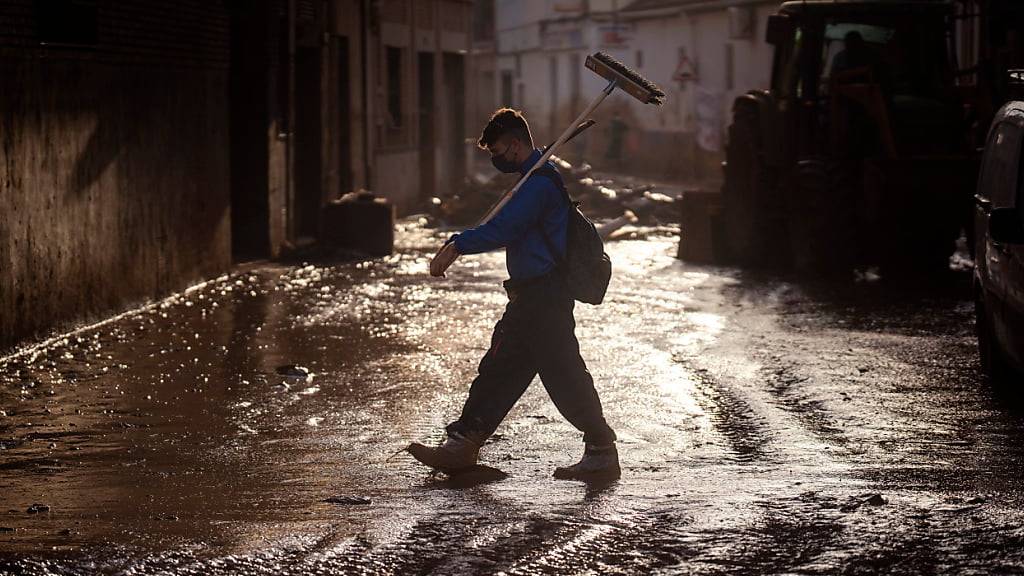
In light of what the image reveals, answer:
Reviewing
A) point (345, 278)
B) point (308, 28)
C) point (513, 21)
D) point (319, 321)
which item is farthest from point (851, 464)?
point (513, 21)

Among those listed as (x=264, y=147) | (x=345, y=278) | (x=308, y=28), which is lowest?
(x=345, y=278)

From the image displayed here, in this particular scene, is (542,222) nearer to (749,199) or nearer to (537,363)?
(537,363)

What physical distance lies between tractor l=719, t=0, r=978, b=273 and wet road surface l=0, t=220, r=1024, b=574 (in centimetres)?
186

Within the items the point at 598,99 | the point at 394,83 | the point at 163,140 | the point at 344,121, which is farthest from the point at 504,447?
the point at 394,83

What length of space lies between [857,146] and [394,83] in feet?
40.4

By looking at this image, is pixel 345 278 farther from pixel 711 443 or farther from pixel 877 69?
pixel 711 443

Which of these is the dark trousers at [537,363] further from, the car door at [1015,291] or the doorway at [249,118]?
the doorway at [249,118]

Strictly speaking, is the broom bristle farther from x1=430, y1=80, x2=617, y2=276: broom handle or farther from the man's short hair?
the man's short hair

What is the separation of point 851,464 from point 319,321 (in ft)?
20.8

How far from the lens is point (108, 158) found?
13336 millimetres

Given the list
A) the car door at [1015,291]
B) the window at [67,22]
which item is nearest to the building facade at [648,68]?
the window at [67,22]

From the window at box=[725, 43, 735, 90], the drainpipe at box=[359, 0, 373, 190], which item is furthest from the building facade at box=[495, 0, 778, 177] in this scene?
the drainpipe at box=[359, 0, 373, 190]

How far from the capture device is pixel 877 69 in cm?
1712

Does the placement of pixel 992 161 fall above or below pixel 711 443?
above
